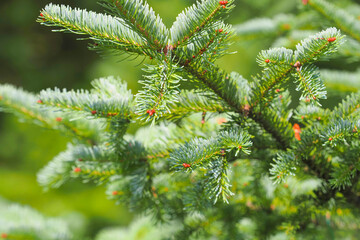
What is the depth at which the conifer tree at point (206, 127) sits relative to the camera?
48cm

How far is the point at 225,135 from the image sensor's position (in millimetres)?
519

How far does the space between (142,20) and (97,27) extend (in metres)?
0.07

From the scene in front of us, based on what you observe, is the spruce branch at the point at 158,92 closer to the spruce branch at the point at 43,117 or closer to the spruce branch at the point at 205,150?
the spruce branch at the point at 205,150

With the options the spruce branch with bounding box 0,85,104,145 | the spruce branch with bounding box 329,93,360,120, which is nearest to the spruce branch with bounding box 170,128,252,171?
the spruce branch with bounding box 329,93,360,120

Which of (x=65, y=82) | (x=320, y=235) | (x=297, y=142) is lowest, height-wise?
(x=320, y=235)

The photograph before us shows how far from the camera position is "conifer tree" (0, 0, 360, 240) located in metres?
0.48

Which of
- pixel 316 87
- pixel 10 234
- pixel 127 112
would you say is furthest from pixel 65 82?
pixel 316 87

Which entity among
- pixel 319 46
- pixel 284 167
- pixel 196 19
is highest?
pixel 196 19

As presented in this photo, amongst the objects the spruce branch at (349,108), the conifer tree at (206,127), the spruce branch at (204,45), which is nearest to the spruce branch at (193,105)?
the conifer tree at (206,127)

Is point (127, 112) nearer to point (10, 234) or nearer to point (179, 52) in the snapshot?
point (179, 52)

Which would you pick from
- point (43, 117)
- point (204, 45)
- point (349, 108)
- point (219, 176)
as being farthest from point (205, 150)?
point (43, 117)

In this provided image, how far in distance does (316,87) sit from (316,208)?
0.32 meters

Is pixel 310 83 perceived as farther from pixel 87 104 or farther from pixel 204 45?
pixel 87 104

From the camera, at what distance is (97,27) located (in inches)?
18.9
